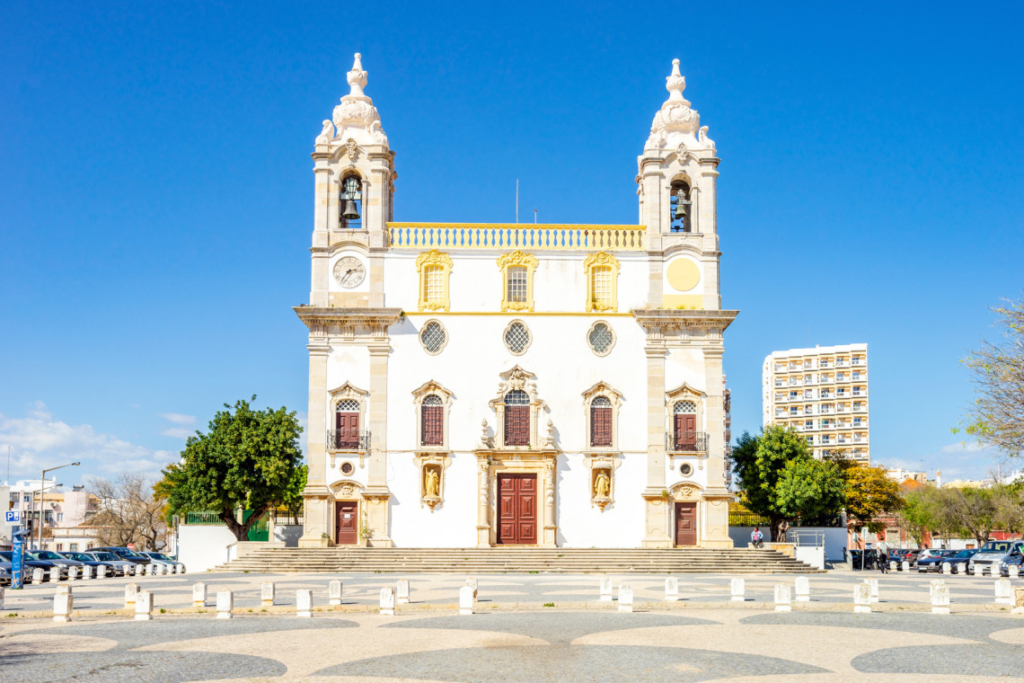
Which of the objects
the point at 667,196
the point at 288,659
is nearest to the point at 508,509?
the point at 667,196

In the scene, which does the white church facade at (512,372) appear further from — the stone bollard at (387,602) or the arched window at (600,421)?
the stone bollard at (387,602)

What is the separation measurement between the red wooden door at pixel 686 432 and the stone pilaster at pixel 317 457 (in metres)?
12.9

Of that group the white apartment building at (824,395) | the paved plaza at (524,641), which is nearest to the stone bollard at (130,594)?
the paved plaza at (524,641)

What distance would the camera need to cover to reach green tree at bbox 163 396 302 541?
37.6 meters

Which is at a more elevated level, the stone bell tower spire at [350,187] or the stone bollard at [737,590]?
the stone bell tower spire at [350,187]

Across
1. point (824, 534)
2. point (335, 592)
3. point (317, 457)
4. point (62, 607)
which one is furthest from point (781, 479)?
point (62, 607)

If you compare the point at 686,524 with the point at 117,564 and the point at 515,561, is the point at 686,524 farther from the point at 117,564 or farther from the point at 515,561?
the point at 117,564

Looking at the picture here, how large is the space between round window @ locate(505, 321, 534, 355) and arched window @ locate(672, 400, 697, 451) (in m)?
6.03

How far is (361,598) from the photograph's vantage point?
23094mm

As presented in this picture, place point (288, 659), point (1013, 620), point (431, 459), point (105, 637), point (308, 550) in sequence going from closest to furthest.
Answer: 1. point (288, 659)
2. point (105, 637)
3. point (1013, 620)
4. point (308, 550)
5. point (431, 459)

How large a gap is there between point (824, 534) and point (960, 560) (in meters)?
5.39

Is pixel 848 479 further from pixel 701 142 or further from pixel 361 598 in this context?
pixel 361 598

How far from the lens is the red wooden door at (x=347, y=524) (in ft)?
123

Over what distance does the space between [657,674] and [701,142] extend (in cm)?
3085
